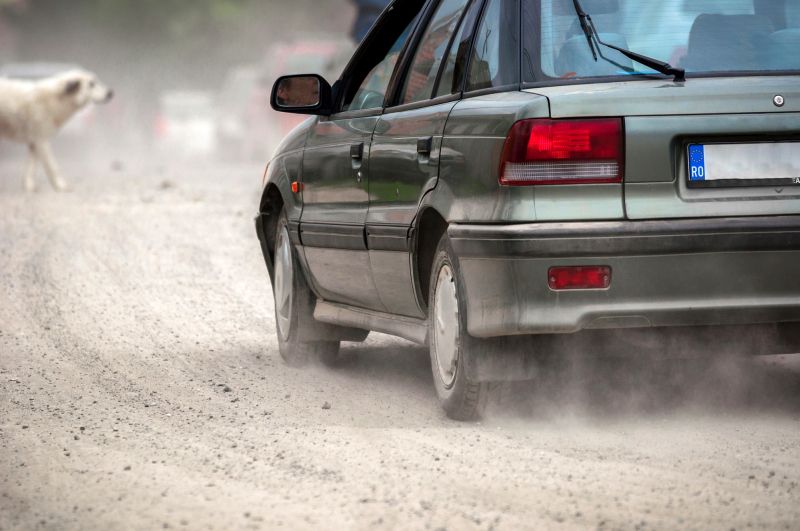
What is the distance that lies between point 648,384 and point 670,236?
1.51 m

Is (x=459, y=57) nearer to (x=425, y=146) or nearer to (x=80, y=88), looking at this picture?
(x=425, y=146)

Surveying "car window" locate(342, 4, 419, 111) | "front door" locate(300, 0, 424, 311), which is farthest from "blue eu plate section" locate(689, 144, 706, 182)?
"car window" locate(342, 4, 419, 111)

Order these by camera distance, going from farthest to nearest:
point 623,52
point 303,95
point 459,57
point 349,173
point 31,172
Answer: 1. point 31,172
2. point 303,95
3. point 349,173
4. point 459,57
5. point 623,52

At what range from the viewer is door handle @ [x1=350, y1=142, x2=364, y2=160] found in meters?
6.38

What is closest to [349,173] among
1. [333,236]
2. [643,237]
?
[333,236]

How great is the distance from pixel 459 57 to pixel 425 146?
14.7 inches

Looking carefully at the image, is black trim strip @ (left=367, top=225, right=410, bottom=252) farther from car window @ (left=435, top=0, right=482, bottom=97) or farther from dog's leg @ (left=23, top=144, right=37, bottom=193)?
dog's leg @ (left=23, top=144, right=37, bottom=193)

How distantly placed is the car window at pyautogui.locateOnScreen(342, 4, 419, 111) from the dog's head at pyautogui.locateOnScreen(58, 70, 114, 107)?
15.9 m

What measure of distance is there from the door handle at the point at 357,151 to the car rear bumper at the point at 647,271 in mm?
1344

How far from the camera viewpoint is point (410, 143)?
230 inches

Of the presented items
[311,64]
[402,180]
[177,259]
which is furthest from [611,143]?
[311,64]

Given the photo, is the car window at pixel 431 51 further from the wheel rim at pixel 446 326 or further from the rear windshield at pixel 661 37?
the wheel rim at pixel 446 326

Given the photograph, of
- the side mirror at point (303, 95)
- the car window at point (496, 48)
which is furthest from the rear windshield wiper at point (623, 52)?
the side mirror at point (303, 95)

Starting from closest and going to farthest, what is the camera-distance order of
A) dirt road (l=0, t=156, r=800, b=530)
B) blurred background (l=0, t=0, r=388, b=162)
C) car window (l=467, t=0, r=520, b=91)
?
dirt road (l=0, t=156, r=800, b=530)
car window (l=467, t=0, r=520, b=91)
blurred background (l=0, t=0, r=388, b=162)
